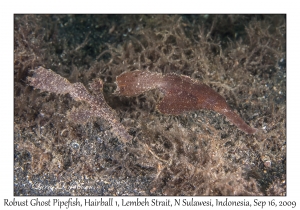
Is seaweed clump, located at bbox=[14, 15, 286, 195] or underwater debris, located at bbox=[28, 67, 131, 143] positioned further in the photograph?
underwater debris, located at bbox=[28, 67, 131, 143]

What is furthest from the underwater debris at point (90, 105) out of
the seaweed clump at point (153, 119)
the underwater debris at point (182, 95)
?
the underwater debris at point (182, 95)

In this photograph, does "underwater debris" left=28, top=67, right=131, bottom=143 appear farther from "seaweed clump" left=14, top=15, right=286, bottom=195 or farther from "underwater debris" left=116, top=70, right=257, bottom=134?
"underwater debris" left=116, top=70, right=257, bottom=134

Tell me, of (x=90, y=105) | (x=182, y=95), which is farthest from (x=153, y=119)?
(x=90, y=105)

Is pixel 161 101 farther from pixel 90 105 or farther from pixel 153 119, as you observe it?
pixel 90 105

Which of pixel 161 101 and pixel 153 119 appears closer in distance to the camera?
pixel 161 101

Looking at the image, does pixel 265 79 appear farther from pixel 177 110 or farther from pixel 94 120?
pixel 94 120

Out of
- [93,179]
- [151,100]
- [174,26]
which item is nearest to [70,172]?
[93,179]

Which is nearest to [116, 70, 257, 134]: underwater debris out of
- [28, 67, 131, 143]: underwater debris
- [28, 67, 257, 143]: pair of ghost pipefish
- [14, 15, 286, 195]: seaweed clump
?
[28, 67, 257, 143]: pair of ghost pipefish
